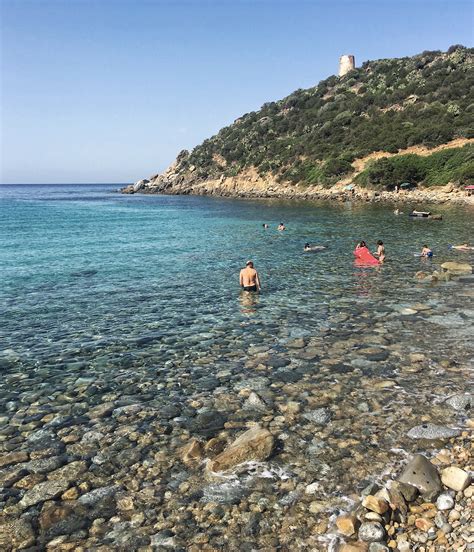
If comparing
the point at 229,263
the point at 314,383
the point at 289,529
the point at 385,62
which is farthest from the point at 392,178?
the point at 385,62

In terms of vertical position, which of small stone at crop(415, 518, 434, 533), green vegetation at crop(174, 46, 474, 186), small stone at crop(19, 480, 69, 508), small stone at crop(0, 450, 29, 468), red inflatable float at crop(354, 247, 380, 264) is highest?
green vegetation at crop(174, 46, 474, 186)

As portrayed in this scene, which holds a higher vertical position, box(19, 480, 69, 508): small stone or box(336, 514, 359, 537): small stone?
box(336, 514, 359, 537): small stone

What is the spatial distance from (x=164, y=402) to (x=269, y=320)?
6427 millimetres

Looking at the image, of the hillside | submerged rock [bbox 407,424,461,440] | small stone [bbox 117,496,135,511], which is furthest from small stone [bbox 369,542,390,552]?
the hillside

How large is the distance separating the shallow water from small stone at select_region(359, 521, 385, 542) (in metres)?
0.61

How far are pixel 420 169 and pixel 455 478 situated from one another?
72.8 meters

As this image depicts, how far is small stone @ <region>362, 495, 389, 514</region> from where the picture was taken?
5.79 m

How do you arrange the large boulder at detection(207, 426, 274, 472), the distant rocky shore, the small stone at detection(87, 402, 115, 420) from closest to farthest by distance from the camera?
1. the large boulder at detection(207, 426, 274, 472)
2. the small stone at detection(87, 402, 115, 420)
3. the distant rocky shore

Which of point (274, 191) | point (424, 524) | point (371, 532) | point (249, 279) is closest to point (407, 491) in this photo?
point (424, 524)

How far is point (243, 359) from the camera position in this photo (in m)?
11.7

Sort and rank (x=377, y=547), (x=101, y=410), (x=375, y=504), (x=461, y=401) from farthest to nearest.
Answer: (x=101, y=410) → (x=461, y=401) → (x=375, y=504) → (x=377, y=547)

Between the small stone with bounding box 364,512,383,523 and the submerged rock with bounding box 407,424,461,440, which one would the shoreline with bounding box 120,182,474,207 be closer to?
the submerged rock with bounding box 407,424,461,440

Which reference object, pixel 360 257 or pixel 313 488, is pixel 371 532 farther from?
pixel 360 257

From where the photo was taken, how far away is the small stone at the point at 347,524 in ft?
18.3
